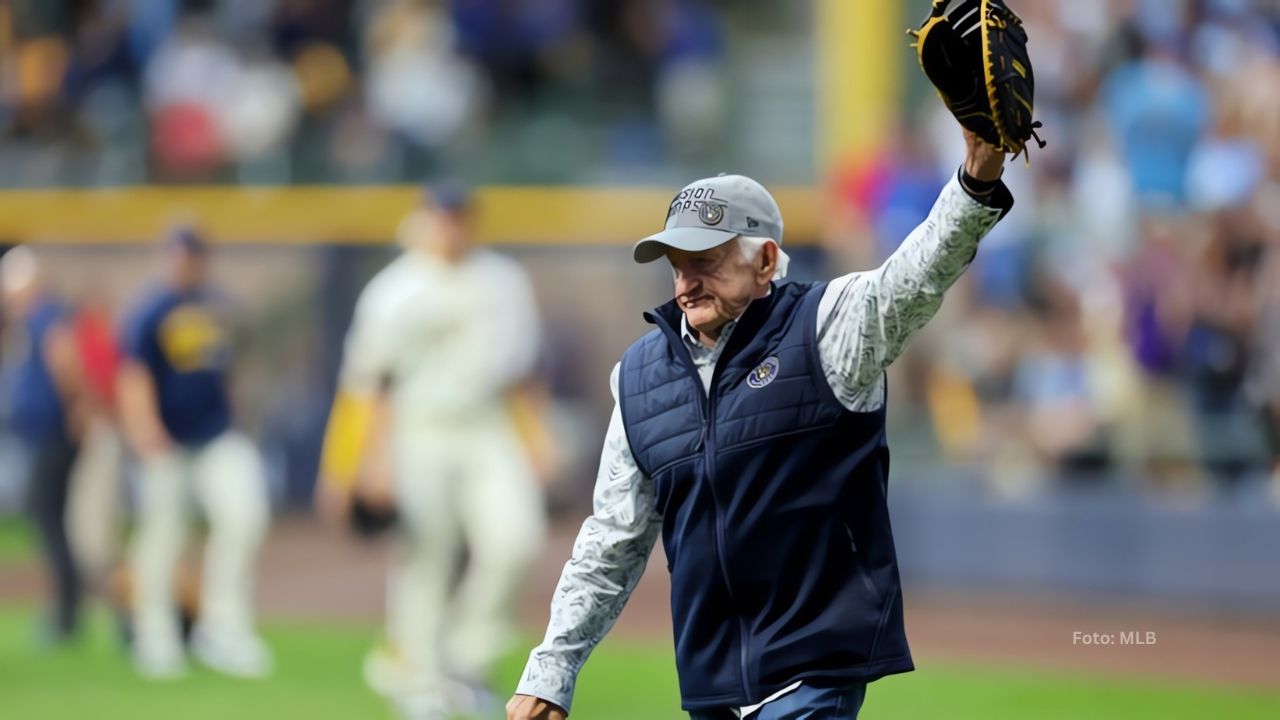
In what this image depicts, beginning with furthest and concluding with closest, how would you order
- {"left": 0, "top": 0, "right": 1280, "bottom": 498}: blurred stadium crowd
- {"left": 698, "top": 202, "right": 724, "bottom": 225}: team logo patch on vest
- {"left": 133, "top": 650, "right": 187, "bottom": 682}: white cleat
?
{"left": 0, "top": 0, "right": 1280, "bottom": 498}: blurred stadium crowd
{"left": 133, "top": 650, "right": 187, "bottom": 682}: white cleat
{"left": 698, "top": 202, "right": 724, "bottom": 225}: team logo patch on vest

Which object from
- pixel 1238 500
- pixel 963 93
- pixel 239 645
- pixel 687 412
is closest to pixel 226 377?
pixel 239 645

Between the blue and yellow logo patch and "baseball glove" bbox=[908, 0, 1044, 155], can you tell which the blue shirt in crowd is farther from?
"baseball glove" bbox=[908, 0, 1044, 155]

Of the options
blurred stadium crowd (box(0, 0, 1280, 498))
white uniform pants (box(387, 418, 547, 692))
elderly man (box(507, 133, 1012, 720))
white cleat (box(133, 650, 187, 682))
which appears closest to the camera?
elderly man (box(507, 133, 1012, 720))

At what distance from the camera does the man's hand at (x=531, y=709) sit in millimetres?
4957

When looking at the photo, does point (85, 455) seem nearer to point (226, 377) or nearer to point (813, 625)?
point (226, 377)

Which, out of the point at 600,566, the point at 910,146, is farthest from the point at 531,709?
the point at 910,146

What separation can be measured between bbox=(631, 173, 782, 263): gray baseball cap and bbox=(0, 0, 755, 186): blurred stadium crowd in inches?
606

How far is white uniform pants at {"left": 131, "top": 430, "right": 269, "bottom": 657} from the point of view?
12062mm

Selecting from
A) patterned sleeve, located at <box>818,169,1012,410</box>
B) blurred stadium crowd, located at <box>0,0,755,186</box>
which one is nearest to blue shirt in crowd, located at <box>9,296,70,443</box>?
blurred stadium crowd, located at <box>0,0,755,186</box>

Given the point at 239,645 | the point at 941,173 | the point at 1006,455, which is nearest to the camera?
the point at 239,645

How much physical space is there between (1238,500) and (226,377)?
7.00 m

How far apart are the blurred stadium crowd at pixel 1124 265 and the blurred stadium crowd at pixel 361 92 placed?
4.52 metres

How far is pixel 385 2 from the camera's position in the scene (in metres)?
21.8

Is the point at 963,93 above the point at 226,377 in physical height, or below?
below
